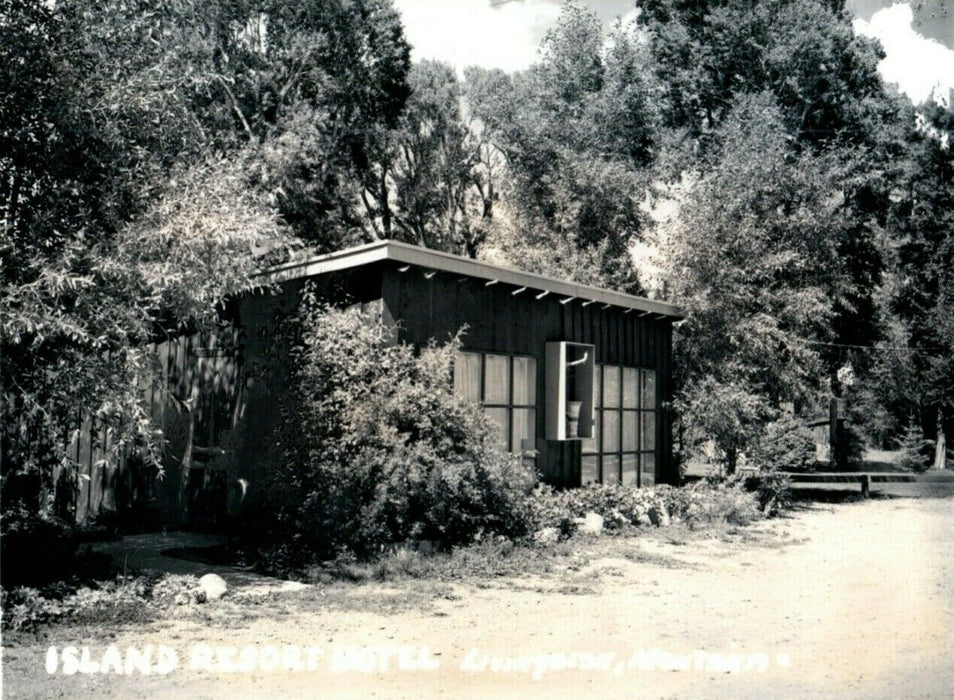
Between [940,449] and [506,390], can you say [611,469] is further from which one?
[940,449]

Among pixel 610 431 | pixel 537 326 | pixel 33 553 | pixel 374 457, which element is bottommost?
pixel 33 553

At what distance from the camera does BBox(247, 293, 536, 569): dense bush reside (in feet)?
30.9

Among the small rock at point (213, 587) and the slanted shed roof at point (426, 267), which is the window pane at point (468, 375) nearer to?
the slanted shed roof at point (426, 267)

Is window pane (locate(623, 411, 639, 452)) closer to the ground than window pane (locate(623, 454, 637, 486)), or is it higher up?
higher up

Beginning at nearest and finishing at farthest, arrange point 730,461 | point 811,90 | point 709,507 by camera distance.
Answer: point 709,507 < point 730,461 < point 811,90

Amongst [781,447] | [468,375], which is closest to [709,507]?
[781,447]

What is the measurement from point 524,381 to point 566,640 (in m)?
6.82

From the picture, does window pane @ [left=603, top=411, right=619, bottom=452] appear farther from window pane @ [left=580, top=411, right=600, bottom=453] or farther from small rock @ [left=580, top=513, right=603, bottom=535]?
small rock @ [left=580, top=513, right=603, bottom=535]

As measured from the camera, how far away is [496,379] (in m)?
12.5

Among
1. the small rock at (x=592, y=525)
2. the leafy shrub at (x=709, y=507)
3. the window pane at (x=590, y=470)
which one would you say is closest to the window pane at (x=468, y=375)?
the small rock at (x=592, y=525)

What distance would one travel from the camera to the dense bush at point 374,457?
371 inches

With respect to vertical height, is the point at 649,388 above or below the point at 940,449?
above

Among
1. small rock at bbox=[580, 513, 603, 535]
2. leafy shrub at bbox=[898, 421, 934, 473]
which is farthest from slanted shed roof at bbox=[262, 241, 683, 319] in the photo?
leafy shrub at bbox=[898, 421, 934, 473]

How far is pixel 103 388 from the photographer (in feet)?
24.5
